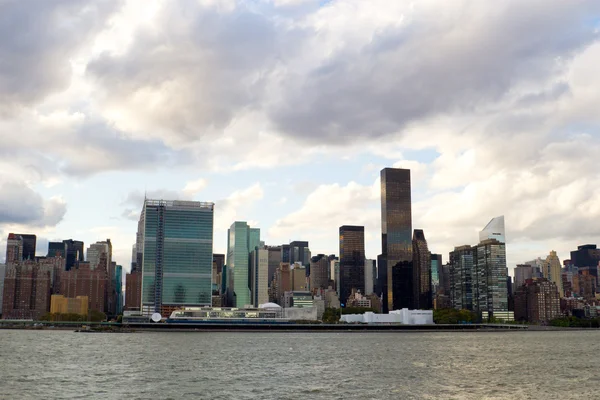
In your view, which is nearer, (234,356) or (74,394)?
(74,394)

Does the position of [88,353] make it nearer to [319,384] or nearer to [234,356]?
[234,356]

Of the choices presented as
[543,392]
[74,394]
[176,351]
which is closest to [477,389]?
[543,392]

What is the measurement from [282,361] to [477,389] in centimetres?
5381

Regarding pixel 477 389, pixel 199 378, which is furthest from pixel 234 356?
pixel 477 389

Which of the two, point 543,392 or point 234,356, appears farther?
point 234,356

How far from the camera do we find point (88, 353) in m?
160

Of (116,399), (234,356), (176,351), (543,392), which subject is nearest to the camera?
(116,399)

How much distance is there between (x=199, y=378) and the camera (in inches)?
4114

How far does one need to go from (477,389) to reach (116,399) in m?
48.3

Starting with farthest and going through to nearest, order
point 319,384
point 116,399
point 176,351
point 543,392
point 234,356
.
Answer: point 176,351 → point 234,356 → point 319,384 → point 543,392 → point 116,399

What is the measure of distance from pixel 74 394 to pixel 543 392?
205 feet

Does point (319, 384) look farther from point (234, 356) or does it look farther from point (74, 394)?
point (234, 356)

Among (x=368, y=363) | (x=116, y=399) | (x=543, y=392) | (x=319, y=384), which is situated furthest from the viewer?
(x=368, y=363)

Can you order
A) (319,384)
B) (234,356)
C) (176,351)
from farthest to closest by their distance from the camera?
1. (176,351)
2. (234,356)
3. (319,384)
